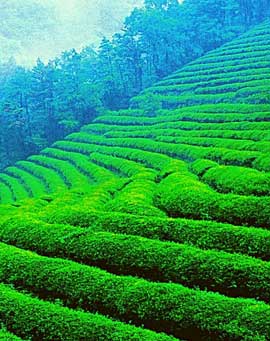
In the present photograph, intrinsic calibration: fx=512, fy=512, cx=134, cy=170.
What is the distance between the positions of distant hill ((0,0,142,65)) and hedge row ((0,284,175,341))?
155489mm

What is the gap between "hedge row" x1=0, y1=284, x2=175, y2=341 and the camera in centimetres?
1307

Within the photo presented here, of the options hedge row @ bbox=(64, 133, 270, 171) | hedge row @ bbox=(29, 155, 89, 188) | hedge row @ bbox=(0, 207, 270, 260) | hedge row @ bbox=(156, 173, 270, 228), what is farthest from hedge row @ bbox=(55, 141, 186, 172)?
hedge row @ bbox=(0, 207, 270, 260)

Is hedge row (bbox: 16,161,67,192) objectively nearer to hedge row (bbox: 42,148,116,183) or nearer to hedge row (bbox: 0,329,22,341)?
hedge row (bbox: 42,148,116,183)

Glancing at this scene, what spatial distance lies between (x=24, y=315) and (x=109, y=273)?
3.00 meters

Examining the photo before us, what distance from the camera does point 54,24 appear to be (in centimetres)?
17625

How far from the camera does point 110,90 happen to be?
78.8 m

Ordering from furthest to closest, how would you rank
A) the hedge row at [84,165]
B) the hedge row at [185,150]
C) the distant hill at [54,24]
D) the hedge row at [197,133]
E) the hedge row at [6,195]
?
1. the distant hill at [54,24]
2. the hedge row at [6,195]
3. the hedge row at [84,165]
4. the hedge row at [197,133]
5. the hedge row at [185,150]

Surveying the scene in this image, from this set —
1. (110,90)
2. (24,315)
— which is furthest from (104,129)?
(24,315)

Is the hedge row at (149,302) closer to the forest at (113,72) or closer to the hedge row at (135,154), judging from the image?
the hedge row at (135,154)

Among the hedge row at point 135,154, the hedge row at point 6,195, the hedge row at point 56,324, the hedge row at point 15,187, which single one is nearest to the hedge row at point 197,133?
the hedge row at point 135,154

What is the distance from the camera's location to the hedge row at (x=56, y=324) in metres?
13.1

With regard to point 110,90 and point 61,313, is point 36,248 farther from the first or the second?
point 110,90

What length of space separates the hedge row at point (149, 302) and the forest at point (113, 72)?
5391cm

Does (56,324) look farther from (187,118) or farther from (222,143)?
(187,118)
